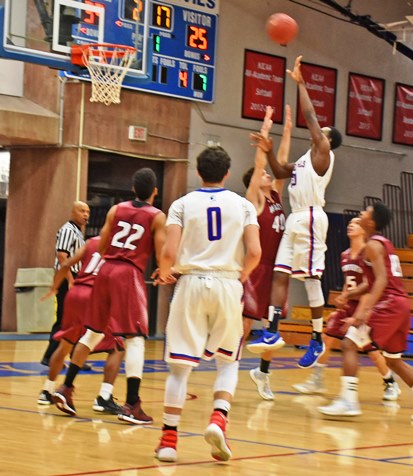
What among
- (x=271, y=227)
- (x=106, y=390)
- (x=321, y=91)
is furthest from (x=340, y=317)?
(x=321, y=91)

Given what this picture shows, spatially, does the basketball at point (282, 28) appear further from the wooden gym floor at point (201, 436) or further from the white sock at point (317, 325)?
the wooden gym floor at point (201, 436)

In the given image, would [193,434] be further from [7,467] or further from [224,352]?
[7,467]

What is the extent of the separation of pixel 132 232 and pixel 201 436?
1.60 meters

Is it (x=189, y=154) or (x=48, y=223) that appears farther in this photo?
(x=189, y=154)

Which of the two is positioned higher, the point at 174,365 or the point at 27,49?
the point at 27,49

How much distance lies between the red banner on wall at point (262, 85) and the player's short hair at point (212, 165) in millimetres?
13130

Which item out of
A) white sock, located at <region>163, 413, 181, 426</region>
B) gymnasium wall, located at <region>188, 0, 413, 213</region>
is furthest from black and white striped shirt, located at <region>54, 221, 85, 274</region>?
gymnasium wall, located at <region>188, 0, 413, 213</region>

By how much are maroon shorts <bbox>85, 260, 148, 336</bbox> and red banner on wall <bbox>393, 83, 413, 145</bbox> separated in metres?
14.9

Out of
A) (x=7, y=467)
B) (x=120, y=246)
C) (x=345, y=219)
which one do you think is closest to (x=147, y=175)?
(x=120, y=246)

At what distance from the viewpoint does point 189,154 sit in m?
18.5

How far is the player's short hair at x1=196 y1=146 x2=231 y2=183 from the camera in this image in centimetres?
627

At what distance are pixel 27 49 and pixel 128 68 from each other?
1516 millimetres

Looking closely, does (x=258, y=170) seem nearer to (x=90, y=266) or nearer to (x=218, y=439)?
(x=90, y=266)

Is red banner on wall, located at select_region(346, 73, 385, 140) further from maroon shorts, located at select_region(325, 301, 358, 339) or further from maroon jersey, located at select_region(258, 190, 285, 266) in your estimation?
maroon shorts, located at select_region(325, 301, 358, 339)
